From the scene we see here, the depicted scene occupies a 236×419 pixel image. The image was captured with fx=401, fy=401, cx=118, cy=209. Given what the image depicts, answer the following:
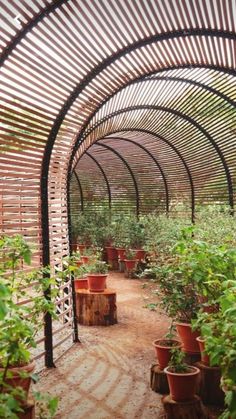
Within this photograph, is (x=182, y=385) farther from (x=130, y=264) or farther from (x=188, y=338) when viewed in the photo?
(x=130, y=264)

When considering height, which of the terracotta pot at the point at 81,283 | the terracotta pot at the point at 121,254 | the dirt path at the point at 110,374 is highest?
the terracotta pot at the point at 121,254

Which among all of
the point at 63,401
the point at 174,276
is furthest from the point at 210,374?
the point at 63,401

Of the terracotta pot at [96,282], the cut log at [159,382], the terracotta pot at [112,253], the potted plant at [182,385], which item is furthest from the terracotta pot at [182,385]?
the terracotta pot at [112,253]

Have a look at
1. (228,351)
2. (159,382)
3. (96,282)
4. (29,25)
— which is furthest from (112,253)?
(228,351)

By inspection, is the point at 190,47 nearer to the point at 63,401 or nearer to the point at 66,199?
the point at 66,199

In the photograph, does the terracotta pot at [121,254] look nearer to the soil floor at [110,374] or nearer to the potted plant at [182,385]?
the soil floor at [110,374]

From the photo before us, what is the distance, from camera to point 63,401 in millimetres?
3850

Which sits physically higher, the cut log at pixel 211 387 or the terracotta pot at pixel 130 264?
the terracotta pot at pixel 130 264

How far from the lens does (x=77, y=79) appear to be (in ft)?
14.7

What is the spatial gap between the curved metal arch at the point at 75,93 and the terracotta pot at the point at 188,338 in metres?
1.72

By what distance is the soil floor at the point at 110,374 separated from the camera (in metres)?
3.71

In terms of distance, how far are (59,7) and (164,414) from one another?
3649mm

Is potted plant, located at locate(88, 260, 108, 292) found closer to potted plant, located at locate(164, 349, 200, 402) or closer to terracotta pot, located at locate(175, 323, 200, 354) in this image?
terracotta pot, located at locate(175, 323, 200, 354)

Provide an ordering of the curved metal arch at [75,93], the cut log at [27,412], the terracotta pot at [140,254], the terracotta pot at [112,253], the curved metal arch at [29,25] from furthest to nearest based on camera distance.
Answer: the terracotta pot at [112,253]
the terracotta pot at [140,254]
the curved metal arch at [75,93]
the curved metal arch at [29,25]
the cut log at [27,412]
